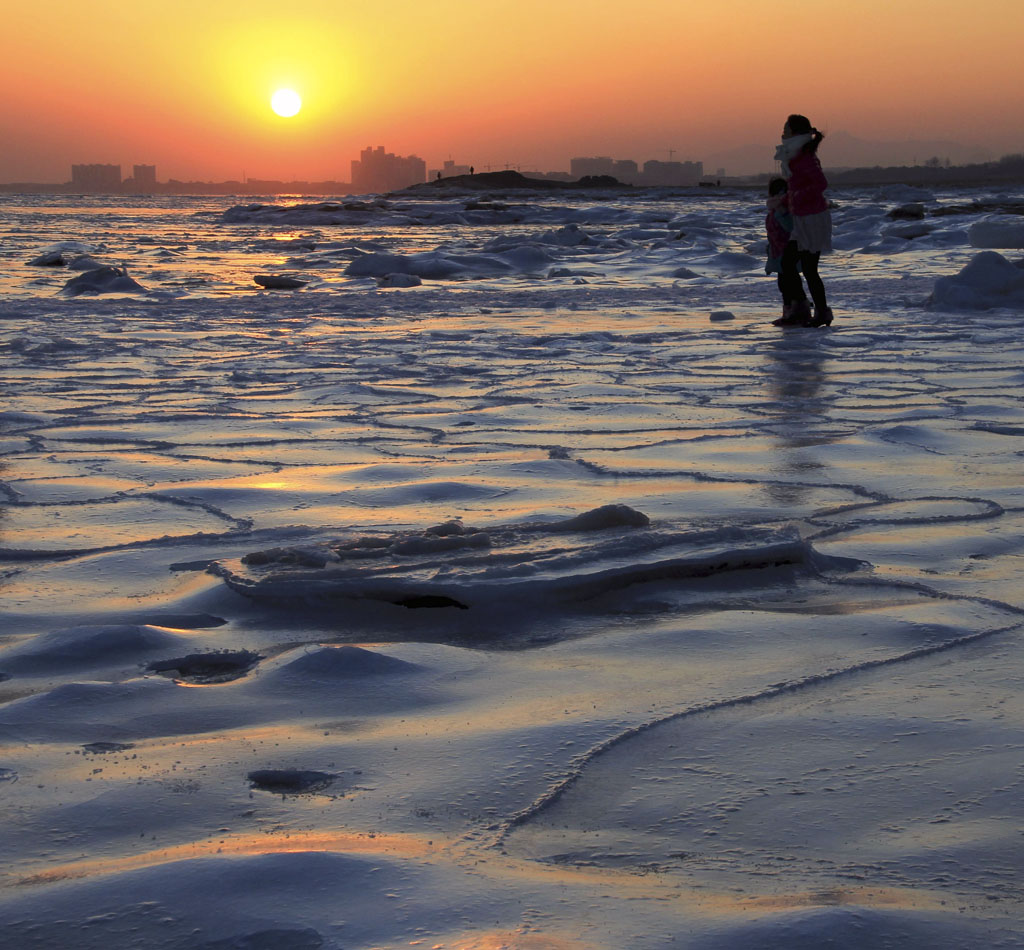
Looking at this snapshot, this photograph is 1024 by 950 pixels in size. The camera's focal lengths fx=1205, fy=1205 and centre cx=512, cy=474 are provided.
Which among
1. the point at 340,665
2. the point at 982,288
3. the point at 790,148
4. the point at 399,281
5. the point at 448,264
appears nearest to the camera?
the point at 340,665

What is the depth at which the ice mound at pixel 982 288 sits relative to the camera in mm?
8211

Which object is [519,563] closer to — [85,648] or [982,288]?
[85,648]

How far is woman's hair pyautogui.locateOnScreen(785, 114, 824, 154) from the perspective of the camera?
6.98 meters

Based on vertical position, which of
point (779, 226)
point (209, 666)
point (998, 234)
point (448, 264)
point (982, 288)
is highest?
point (998, 234)

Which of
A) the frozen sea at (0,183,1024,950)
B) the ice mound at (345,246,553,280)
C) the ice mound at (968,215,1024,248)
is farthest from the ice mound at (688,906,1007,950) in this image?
the ice mound at (968,215,1024,248)

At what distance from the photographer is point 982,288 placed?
27.5ft

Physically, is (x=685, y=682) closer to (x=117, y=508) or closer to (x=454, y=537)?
(x=454, y=537)

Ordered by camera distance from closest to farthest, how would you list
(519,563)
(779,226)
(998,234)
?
1. (519,563)
2. (779,226)
3. (998,234)

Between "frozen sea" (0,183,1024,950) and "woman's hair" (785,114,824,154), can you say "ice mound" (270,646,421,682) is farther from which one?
"woman's hair" (785,114,824,154)

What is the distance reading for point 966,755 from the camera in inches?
58.5

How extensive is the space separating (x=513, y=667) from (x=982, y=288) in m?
7.49

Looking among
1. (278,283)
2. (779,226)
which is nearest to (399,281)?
(278,283)

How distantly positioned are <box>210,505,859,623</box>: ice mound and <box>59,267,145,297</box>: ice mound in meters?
8.23

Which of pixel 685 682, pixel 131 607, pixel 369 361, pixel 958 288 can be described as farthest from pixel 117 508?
pixel 958 288
